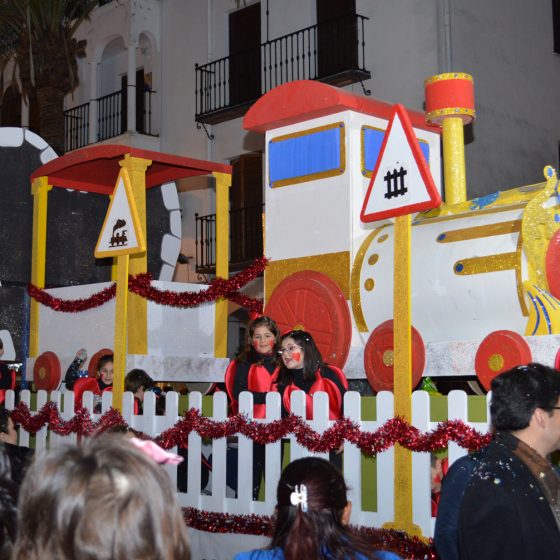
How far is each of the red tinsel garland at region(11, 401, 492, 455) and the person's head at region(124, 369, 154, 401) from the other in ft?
1.36

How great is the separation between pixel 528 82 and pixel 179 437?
11356 mm

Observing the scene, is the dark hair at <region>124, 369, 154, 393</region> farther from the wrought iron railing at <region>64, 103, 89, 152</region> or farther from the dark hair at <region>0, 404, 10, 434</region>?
the wrought iron railing at <region>64, 103, 89, 152</region>

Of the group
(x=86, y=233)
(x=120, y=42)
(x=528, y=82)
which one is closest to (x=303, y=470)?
(x=86, y=233)

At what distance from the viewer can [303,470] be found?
9.60 ft

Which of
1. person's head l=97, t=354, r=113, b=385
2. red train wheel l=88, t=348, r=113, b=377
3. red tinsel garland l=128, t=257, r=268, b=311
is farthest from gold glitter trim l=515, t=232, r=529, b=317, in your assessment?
red train wheel l=88, t=348, r=113, b=377

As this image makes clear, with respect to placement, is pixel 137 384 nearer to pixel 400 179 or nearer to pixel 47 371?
pixel 47 371

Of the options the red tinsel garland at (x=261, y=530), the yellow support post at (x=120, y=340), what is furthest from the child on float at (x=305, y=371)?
the yellow support post at (x=120, y=340)

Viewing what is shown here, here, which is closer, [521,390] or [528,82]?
[521,390]

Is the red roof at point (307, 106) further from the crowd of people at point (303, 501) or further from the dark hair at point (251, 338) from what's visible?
the crowd of people at point (303, 501)

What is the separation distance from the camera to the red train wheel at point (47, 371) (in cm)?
1012

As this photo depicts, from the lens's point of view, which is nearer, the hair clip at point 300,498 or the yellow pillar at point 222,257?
the hair clip at point 300,498

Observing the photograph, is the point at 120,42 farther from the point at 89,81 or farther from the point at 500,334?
the point at 500,334

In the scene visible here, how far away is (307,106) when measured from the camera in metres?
8.35

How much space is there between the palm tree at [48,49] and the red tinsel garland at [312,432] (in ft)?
37.8
